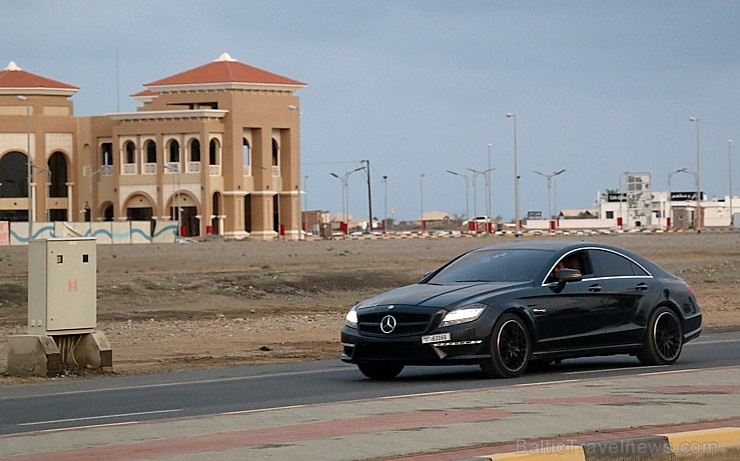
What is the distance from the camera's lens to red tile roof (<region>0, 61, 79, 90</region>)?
10681 centimetres

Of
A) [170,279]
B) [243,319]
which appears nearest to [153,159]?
[170,279]

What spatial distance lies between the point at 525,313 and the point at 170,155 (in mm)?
90735

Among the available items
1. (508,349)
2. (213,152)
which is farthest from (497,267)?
(213,152)

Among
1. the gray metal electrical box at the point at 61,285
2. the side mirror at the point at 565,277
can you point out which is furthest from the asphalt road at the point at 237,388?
the side mirror at the point at 565,277

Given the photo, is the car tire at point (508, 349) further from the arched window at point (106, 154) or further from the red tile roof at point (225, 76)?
the arched window at point (106, 154)

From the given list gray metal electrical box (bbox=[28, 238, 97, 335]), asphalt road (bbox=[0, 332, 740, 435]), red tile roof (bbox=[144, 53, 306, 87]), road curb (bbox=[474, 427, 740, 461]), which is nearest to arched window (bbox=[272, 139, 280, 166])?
red tile roof (bbox=[144, 53, 306, 87])

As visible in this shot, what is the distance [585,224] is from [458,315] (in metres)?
152

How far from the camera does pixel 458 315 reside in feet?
51.6

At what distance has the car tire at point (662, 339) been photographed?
17.4 m

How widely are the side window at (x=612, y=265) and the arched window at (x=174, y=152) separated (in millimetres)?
88568

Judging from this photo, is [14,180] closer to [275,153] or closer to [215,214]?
[215,214]

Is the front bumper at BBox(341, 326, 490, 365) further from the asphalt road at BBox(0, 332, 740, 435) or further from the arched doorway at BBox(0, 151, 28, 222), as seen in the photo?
the arched doorway at BBox(0, 151, 28, 222)

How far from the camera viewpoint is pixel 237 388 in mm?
15984

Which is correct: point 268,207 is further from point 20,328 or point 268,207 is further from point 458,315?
point 458,315
